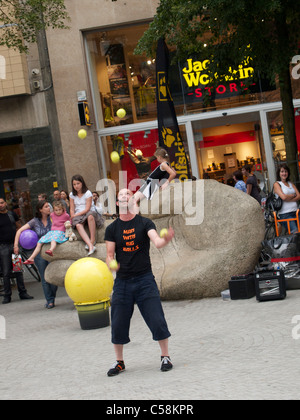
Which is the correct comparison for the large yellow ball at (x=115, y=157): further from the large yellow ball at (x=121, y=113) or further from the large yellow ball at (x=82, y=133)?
the large yellow ball at (x=121, y=113)

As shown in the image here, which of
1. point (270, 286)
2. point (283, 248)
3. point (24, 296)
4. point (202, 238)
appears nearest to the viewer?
point (270, 286)

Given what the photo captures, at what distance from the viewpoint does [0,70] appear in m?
19.8

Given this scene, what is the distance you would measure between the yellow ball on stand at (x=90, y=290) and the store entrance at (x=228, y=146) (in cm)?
1037

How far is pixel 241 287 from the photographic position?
10633 mm

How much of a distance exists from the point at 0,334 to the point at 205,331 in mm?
3375

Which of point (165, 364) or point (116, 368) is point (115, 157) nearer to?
point (116, 368)

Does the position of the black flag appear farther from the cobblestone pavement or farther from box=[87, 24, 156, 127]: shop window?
the cobblestone pavement

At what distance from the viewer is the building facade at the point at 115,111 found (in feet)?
65.5

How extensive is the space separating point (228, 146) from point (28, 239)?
8587mm

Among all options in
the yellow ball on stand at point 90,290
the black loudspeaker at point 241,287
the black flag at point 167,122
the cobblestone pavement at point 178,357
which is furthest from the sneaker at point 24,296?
the black loudspeaker at point 241,287

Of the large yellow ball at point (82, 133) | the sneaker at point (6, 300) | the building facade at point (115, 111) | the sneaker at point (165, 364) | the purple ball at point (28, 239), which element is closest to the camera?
the sneaker at point (165, 364)

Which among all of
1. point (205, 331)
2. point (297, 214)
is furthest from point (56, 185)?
point (205, 331)

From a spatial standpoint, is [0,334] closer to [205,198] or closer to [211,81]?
[205,198]

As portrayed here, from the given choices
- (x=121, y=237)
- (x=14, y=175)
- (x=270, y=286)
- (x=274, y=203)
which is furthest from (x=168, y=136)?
(x=121, y=237)
